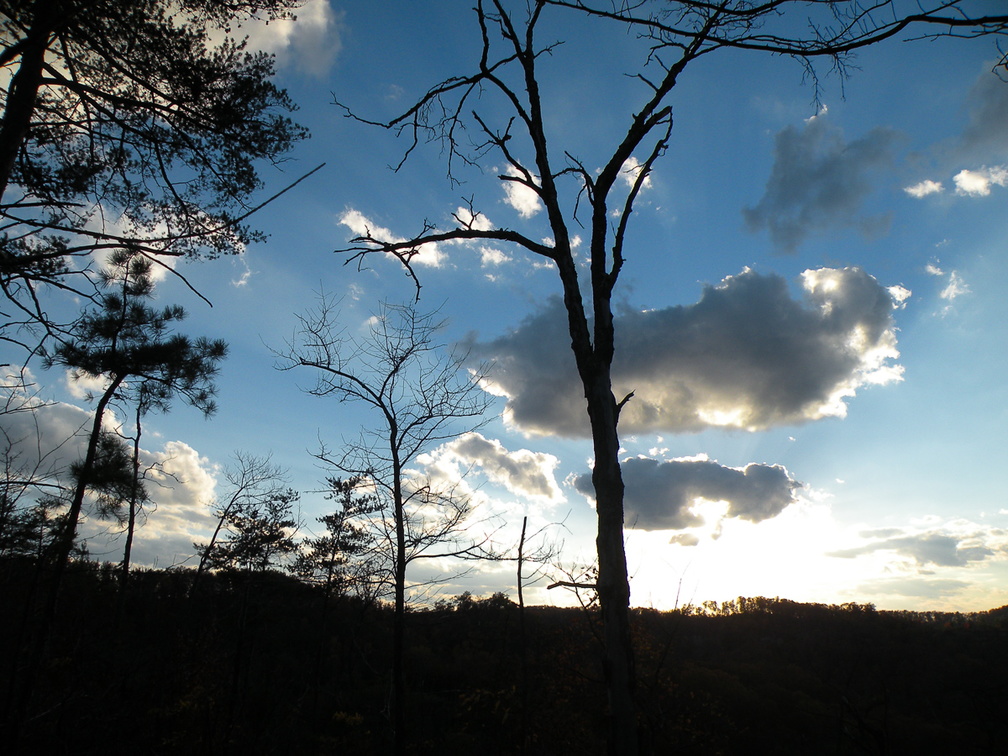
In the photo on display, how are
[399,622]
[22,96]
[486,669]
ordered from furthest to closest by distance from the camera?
[486,669], [399,622], [22,96]

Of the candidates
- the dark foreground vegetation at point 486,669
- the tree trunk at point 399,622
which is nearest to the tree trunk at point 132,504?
the dark foreground vegetation at point 486,669

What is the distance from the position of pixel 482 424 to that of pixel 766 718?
30.3 m

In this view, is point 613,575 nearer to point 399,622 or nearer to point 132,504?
point 399,622

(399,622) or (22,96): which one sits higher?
(22,96)

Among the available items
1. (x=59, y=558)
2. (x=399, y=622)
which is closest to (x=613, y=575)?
(x=399, y=622)

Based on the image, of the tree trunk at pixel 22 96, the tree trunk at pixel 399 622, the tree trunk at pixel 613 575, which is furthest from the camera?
the tree trunk at pixel 399 622

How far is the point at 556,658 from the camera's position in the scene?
22.4 meters

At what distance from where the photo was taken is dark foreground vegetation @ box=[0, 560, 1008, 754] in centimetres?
1134

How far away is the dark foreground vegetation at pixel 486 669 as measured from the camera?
37.2ft

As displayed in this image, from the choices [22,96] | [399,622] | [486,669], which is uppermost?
[22,96]

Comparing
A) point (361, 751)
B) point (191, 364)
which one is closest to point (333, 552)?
point (361, 751)

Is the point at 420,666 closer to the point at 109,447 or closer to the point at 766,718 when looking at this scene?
the point at 766,718

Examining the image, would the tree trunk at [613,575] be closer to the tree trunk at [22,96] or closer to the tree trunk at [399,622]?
the tree trunk at [22,96]

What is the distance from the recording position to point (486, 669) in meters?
31.2
